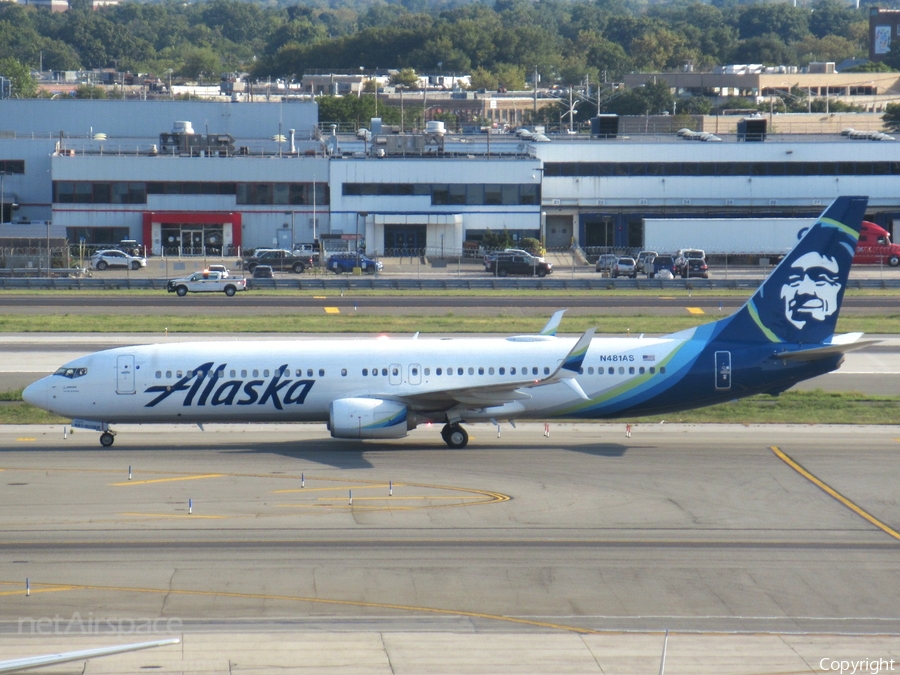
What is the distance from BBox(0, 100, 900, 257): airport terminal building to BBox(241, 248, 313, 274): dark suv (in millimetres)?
7326

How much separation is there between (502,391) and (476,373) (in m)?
1.18

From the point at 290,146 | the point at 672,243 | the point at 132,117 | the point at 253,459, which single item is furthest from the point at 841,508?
the point at 132,117

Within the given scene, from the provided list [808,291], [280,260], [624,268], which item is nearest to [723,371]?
[808,291]

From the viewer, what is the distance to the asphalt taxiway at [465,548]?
20.6m

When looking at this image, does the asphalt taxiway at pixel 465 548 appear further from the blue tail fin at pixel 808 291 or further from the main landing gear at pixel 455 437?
the blue tail fin at pixel 808 291

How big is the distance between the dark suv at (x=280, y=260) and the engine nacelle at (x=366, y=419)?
58851 mm

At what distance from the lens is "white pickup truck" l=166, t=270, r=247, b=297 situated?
76.9 metres

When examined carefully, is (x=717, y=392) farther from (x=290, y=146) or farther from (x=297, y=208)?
(x=290, y=146)

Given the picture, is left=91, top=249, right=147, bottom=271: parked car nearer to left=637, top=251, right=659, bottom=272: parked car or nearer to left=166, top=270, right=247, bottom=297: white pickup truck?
left=166, top=270, right=247, bottom=297: white pickup truck

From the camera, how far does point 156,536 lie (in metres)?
27.0

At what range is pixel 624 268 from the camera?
295ft

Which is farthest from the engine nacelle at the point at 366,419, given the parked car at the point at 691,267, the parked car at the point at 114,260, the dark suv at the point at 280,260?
the parked car at the point at 114,260

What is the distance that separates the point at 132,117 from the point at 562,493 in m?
97.4

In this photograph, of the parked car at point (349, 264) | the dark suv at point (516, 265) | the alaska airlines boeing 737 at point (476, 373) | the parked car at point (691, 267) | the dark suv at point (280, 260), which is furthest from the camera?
the parked car at point (349, 264)
